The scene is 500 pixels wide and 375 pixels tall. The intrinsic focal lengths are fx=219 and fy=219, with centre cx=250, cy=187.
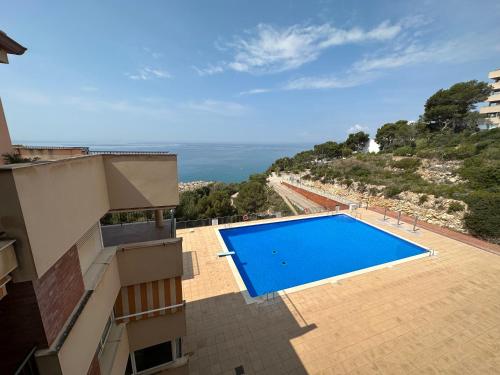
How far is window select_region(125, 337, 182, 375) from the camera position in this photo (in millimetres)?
6174

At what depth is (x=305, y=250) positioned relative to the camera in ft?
52.6

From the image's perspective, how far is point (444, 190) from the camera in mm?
20750

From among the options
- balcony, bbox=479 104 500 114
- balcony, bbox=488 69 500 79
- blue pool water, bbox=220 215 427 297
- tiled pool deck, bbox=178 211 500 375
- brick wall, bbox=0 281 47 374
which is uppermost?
balcony, bbox=488 69 500 79

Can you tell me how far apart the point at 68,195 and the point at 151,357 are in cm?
590

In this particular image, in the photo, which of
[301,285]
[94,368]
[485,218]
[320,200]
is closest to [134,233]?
[94,368]

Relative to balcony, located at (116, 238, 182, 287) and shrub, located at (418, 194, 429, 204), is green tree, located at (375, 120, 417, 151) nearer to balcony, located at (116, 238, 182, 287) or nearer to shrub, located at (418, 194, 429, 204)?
shrub, located at (418, 194, 429, 204)

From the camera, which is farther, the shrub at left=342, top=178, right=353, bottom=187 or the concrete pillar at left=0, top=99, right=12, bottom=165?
the shrub at left=342, top=178, right=353, bottom=187

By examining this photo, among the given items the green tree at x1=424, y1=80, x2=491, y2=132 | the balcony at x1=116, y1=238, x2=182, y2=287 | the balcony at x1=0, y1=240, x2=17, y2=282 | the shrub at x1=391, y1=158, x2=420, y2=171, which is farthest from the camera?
the green tree at x1=424, y1=80, x2=491, y2=132

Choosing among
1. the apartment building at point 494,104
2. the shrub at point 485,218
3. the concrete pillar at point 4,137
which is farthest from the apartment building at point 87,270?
the apartment building at point 494,104

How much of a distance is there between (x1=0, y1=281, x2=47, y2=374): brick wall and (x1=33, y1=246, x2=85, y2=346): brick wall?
0.06m

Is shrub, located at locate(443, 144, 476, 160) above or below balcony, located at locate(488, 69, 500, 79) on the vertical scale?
below

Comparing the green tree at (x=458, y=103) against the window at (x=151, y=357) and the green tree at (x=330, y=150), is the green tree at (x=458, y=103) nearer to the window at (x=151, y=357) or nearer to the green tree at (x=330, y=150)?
the green tree at (x=330, y=150)

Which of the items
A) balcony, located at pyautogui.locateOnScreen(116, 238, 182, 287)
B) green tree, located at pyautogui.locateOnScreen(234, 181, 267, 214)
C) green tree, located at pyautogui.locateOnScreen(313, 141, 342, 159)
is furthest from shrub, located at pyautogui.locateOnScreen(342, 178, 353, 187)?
balcony, located at pyautogui.locateOnScreen(116, 238, 182, 287)

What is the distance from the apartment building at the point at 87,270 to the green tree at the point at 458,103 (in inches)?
2100
